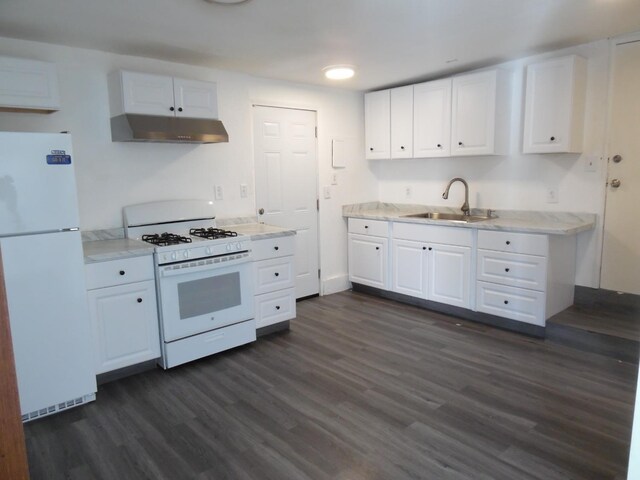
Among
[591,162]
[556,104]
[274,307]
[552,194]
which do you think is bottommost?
[274,307]

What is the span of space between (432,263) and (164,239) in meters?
2.45

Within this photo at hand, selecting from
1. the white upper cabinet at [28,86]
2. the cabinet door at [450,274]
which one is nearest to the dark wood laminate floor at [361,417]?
the cabinet door at [450,274]

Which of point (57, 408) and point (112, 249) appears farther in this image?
point (112, 249)

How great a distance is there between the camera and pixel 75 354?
259 centimetres

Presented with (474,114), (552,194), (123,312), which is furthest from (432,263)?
(123,312)

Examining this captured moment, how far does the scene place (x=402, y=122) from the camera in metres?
4.57

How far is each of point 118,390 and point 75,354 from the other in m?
0.41

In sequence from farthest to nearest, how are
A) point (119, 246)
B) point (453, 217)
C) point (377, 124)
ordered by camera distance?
point (377, 124) < point (453, 217) < point (119, 246)

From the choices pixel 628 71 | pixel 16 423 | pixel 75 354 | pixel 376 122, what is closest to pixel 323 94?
pixel 376 122

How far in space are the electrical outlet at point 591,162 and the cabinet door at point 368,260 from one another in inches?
75.2

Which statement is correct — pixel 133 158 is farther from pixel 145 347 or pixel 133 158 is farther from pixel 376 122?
pixel 376 122

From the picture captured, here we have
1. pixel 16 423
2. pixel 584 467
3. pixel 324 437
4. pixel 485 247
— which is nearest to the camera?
pixel 16 423

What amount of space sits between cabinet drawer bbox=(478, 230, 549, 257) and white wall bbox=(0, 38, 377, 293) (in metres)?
1.76

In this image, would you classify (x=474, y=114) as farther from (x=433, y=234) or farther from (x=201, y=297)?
(x=201, y=297)
